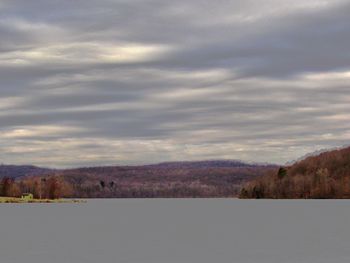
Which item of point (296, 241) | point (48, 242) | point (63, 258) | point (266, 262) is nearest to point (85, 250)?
point (63, 258)

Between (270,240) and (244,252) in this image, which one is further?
(270,240)

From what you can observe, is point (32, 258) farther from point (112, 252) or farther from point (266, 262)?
point (266, 262)

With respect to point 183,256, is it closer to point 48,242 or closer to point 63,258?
point 63,258

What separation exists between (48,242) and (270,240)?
41136 mm

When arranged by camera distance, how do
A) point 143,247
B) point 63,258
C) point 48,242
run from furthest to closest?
point 48,242 → point 143,247 → point 63,258

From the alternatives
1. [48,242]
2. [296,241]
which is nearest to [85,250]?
[48,242]

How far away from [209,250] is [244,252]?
6.21 metres

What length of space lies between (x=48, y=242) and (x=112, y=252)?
96.0ft

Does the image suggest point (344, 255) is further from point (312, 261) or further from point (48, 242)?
point (48, 242)

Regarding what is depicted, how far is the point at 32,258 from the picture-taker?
315 feet

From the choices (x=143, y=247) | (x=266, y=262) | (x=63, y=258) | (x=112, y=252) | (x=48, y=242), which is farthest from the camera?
(x=48, y=242)

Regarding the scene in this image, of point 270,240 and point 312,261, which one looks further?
point 270,240

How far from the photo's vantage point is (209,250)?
109375 mm

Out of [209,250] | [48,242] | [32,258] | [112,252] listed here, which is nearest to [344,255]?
[209,250]
